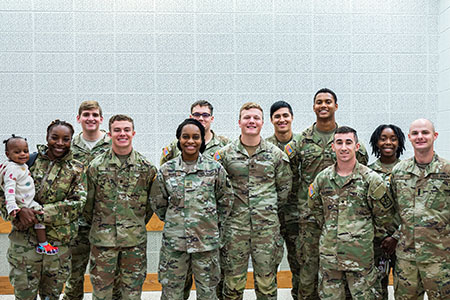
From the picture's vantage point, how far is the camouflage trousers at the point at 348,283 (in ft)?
10.5

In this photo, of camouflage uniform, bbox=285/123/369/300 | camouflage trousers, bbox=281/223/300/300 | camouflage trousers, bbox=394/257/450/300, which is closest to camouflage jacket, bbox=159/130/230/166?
camouflage uniform, bbox=285/123/369/300

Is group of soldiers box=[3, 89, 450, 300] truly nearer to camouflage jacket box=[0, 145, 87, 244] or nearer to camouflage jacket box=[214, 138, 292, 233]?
camouflage jacket box=[214, 138, 292, 233]

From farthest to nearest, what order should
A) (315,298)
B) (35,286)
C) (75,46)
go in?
(75,46), (315,298), (35,286)

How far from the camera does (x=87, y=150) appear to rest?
3.76 metres

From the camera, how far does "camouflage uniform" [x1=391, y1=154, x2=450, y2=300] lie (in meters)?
3.10

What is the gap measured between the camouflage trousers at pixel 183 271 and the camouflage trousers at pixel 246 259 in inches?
10.8

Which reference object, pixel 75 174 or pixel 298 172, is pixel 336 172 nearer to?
pixel 298 172

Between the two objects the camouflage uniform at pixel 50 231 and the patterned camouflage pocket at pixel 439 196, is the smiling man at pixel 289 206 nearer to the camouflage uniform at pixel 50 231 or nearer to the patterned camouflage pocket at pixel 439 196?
the patterned camouflage pocket at pixel 439 196

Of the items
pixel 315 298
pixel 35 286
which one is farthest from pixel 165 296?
pixel 315 298

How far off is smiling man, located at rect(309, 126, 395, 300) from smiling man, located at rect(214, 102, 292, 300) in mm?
415

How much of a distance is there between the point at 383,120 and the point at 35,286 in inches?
158

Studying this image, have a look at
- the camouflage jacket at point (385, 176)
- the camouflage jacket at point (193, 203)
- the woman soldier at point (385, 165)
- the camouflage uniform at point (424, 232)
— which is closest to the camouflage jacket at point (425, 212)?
the camouflage uniform at point (424, 232)

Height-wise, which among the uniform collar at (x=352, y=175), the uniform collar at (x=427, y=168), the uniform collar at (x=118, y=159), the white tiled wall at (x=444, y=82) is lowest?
the uniform collar at (x=352, y=175)

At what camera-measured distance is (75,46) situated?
15.5ft
